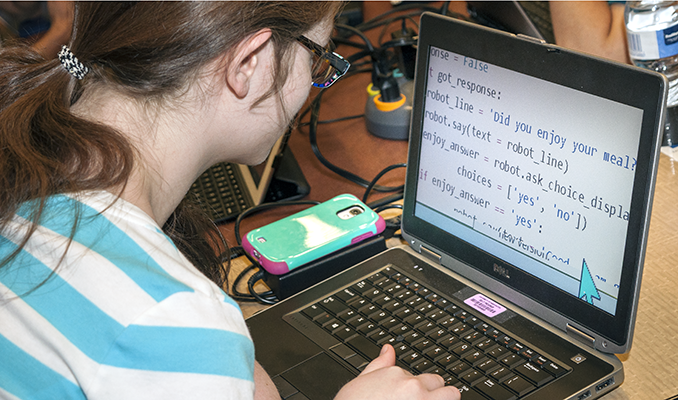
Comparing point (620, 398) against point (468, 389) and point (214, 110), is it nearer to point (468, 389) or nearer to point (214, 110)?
point (468, 389)

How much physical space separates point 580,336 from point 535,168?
18 centimetres

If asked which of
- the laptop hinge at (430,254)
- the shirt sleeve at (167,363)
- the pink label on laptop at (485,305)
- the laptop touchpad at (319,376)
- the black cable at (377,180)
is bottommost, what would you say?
the laptop touchpad at (319,376)

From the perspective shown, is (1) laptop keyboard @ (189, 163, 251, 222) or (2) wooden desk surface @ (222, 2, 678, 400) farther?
(1) laptop keyboard @ (189, 163, 251, 222)

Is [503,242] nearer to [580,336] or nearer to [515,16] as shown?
[580,336]

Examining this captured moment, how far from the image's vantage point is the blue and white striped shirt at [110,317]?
1.47 feet

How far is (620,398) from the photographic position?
599 millimetres

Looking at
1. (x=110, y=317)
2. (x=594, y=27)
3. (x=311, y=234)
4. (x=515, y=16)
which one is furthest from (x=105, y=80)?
(x=594, y=27)

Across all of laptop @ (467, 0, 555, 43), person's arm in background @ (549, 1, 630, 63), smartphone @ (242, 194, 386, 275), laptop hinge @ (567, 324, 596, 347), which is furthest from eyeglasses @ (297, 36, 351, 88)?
person's arm in background @ (549, 1, 630, 63)

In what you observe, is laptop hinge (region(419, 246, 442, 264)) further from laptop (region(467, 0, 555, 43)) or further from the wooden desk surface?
laptop (region(467, 0, 555, 43))

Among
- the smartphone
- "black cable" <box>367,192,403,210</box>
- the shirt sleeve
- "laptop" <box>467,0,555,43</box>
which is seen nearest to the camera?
the shirt sleeve

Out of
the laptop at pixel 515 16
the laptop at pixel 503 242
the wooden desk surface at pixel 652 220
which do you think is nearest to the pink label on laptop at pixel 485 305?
the laptop at pixel 503 242

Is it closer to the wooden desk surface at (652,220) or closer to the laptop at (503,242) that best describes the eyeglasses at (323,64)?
the laptop at (503,242)

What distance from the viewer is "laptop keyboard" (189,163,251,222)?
1.02 meters

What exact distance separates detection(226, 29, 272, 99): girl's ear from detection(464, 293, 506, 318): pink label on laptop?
34cm
